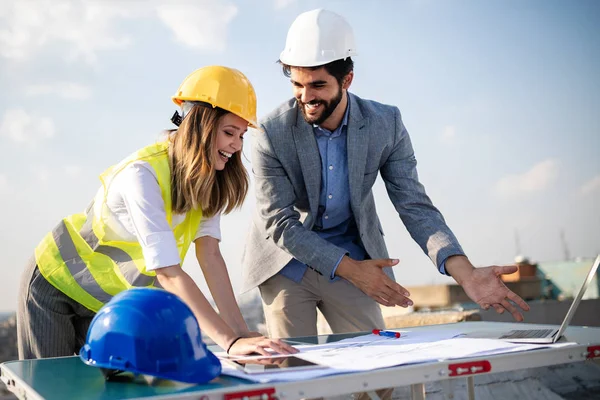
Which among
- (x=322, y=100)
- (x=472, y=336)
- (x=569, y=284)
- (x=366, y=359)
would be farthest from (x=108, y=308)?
(x=569, y=284)

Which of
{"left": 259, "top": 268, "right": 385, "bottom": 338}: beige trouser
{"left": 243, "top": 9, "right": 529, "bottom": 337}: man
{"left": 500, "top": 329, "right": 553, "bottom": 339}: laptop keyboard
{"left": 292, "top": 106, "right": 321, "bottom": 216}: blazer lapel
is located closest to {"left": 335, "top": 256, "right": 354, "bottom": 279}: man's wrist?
{"left": 243, "top": 9, "right": 529, "bottom": 337}: man

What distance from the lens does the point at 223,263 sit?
2766 mm

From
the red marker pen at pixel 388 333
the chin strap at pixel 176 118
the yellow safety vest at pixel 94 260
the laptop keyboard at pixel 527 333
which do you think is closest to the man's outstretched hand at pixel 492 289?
the laptop keyboard at pixel 527 333

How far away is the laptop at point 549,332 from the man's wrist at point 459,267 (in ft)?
1.46

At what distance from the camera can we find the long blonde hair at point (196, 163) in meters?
2.49

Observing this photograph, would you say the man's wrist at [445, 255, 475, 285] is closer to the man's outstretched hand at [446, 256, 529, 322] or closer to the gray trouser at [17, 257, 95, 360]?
the man's outstretched hand at [446, 256, 529, 322]

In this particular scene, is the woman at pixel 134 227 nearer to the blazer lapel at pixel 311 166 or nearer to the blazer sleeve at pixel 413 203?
the blazer lapel at pixel 311 166

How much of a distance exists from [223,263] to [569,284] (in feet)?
40.5

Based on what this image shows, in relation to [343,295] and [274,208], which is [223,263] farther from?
[343,295]

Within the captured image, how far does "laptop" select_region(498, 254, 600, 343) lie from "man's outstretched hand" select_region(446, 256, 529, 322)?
188 millimetres

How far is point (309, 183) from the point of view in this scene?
3.47 metres

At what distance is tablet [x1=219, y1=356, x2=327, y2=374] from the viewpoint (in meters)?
1.82

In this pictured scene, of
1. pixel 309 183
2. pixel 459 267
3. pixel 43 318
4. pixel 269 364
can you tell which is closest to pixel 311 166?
pixel 309 183

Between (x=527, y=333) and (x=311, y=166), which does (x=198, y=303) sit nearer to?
(x=527, y=333)
